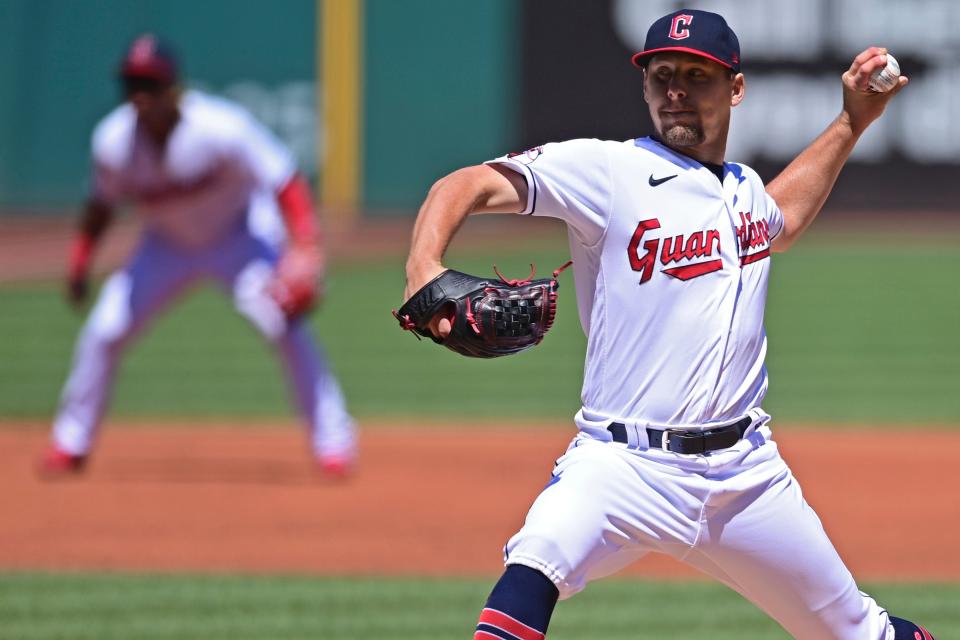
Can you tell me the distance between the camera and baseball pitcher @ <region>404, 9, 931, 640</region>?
331 cm

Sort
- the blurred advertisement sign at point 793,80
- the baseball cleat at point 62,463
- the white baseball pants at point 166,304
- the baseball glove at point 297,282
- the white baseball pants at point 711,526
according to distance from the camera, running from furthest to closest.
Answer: the blurred advertisement sign at point 793,80, the baseball cleat at point 62,463, the white baseball pants at point 166,304, the baseball glove at point 297,282, the white baseball pants at point 711,526

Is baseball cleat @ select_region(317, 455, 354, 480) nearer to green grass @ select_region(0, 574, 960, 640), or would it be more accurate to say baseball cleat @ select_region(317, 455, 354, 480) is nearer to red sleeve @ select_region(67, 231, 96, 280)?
red sleeve @ select_region(67, 231, 96, 280)

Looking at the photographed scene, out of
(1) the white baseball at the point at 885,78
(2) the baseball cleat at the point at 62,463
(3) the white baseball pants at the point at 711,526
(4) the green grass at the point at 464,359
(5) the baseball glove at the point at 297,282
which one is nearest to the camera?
(3) the white baseball pants at the point at 711,526

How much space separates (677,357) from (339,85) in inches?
754

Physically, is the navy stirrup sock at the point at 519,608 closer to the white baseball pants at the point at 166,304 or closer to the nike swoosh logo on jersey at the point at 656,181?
the nike swoosh logo on jersey at the point at 656,181

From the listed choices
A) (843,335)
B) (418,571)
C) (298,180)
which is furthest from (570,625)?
(843,335)

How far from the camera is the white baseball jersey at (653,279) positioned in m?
3.37

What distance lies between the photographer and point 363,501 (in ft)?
24.7

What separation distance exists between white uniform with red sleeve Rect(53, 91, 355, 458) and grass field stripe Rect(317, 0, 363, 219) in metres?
14.4

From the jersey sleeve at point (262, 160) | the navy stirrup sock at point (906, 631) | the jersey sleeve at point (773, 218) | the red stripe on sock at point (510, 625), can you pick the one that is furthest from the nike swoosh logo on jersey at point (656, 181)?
the jersey sleeve at point (262, 160)

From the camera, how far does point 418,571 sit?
6.23 metres

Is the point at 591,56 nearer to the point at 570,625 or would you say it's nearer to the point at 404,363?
the point at 404,363

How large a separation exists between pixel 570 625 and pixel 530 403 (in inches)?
219

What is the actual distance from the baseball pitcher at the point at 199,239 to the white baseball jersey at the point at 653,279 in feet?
13.4
